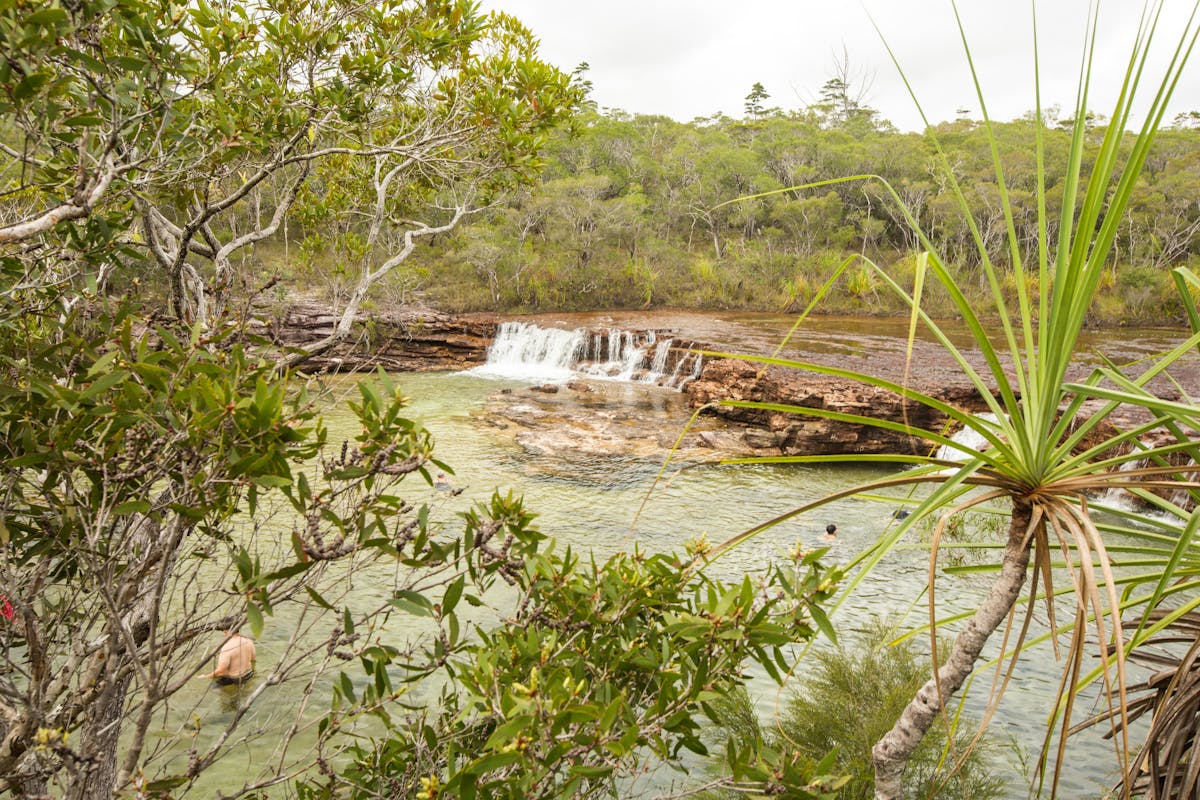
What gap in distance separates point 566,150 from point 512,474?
2664 centimetres

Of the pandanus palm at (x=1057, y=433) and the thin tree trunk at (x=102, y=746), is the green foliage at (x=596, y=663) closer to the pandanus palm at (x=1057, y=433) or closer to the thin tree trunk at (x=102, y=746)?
the pandanus palm at (x=1057, y=433)

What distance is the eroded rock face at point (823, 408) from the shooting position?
10.6 metres

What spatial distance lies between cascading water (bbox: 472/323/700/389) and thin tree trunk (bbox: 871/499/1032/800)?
1352 cm

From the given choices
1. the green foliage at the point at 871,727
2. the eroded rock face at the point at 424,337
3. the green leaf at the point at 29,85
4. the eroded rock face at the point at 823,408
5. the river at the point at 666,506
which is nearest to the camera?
the green leaf at the point at 29,85

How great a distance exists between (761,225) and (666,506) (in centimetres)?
2771

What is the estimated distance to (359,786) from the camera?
1.84 m

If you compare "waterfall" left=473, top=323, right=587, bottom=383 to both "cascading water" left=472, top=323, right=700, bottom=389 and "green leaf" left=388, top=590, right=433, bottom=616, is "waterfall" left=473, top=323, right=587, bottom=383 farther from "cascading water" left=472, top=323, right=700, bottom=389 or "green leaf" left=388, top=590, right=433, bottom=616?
"green leaf" left=388, top=590, right=433, bottom=616

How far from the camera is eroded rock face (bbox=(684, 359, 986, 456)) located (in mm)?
10555

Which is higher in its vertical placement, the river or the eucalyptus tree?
the eucalyptus tree

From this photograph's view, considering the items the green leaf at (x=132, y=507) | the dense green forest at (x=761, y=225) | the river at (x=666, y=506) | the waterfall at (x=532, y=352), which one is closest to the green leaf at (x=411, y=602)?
the green leaf at (x=132, y=507)

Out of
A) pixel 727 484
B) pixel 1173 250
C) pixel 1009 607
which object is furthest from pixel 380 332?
pixel 1173 250

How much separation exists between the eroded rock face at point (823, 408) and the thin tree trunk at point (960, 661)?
8284 mm

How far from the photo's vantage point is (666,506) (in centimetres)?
854

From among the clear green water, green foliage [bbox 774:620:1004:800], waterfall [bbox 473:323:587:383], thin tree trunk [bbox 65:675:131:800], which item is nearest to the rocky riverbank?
→ the clear green water
